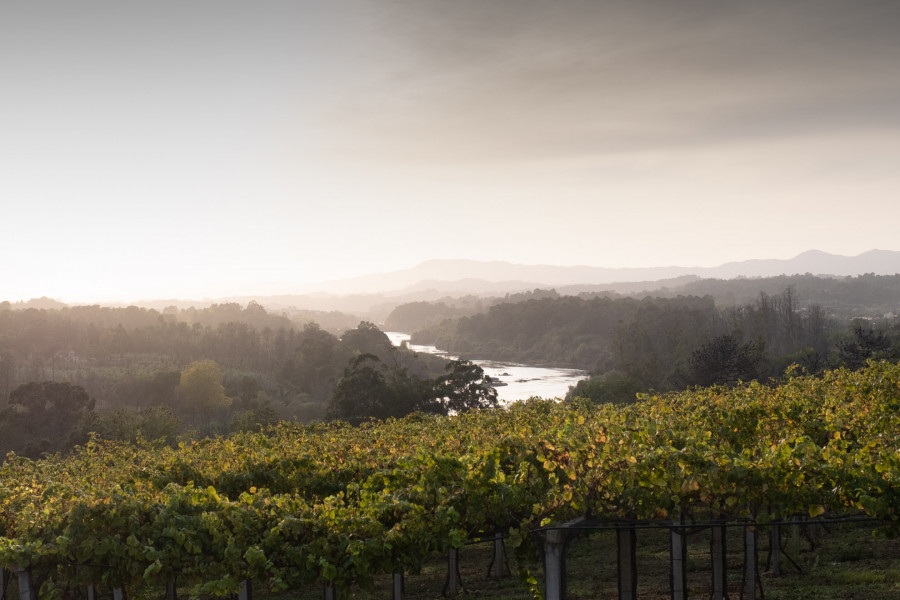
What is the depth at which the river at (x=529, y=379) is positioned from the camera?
92.0 m

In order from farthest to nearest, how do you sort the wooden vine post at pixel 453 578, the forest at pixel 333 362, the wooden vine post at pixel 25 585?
the forest at pixel 333 362 < the wooden vine post at pixel 453 578 < the wooden vine post at pixel 25 585

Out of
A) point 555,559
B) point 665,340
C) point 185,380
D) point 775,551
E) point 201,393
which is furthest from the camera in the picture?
point 665,340

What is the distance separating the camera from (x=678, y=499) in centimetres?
878

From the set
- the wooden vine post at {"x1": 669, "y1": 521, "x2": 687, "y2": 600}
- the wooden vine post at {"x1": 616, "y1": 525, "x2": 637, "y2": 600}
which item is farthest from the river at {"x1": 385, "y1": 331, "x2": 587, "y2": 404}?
the wooden vine post at {"x1": 616, "y1": 525, "x2": 637, "y2": 600}

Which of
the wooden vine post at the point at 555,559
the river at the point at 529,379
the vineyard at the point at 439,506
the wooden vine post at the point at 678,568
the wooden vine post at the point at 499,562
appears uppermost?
the vineyard at the point at 439,506

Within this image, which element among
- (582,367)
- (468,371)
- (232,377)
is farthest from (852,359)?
(582,367)

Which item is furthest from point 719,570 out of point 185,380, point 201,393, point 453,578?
point 185,380

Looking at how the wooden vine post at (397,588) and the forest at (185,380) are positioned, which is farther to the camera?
the forest at (185,380)

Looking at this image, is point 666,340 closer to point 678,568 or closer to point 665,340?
point 665,340

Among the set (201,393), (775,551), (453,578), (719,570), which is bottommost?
(201,393)

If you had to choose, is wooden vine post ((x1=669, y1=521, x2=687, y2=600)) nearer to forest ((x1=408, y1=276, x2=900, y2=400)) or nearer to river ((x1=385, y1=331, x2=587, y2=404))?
forest ((x1=408, y1=276, x2=900, y2=400))

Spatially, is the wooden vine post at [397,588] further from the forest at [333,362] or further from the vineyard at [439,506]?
the forest at [333,362]

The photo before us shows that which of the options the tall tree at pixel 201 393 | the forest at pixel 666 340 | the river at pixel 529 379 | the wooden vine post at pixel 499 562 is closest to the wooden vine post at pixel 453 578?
the wooden vine post at pixel 499 562

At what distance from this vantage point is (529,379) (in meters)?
114
